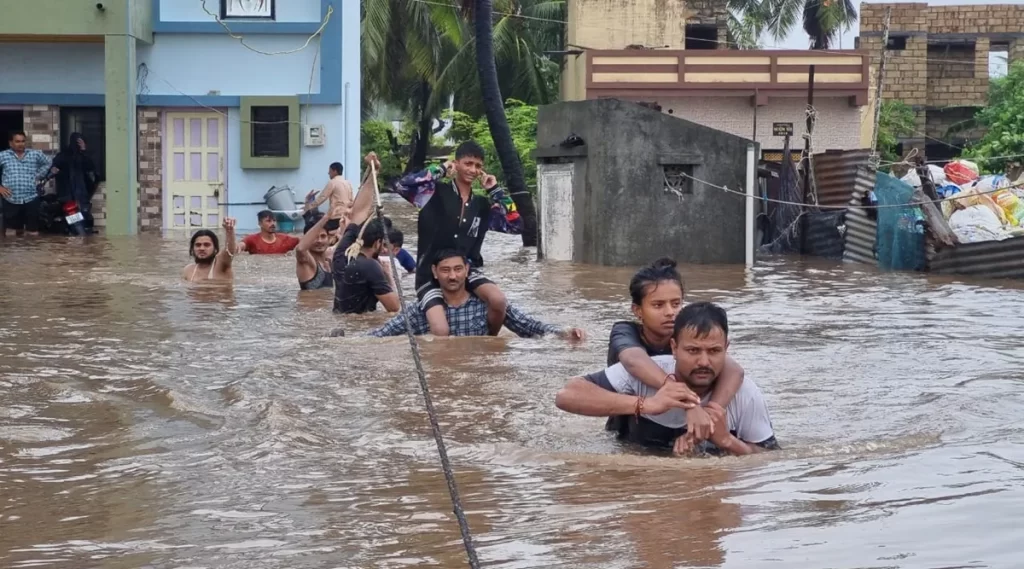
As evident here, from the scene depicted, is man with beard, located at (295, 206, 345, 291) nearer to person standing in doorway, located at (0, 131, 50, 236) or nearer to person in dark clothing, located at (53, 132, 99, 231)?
person standing in doorway, located at (0, 131, 50, 236)

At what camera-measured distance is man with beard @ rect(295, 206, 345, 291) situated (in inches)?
580

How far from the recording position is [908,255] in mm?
18969

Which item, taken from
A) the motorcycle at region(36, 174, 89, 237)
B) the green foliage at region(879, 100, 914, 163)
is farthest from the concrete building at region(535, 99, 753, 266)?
the green foliage at region(879, 100, 914, 163)

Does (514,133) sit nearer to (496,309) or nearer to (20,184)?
(20,184)

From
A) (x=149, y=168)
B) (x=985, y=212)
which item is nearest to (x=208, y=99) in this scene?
(x=149, y=168)

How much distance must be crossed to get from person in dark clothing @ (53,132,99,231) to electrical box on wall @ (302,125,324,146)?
382 centimetres

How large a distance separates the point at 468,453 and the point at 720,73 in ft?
81.8

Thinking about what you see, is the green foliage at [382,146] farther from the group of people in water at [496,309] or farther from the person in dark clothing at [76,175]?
the group of people in water at [496,309]

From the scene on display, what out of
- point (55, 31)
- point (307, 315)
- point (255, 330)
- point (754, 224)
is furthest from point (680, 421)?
point (55, 31)

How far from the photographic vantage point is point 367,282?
12.4m

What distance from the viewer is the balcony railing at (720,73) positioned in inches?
1203

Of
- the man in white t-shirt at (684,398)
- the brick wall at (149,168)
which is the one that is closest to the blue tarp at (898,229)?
the man in white t-shirt at (684,398)

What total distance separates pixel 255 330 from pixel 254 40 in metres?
14.9

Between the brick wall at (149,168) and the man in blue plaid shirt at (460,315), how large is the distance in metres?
16.3
